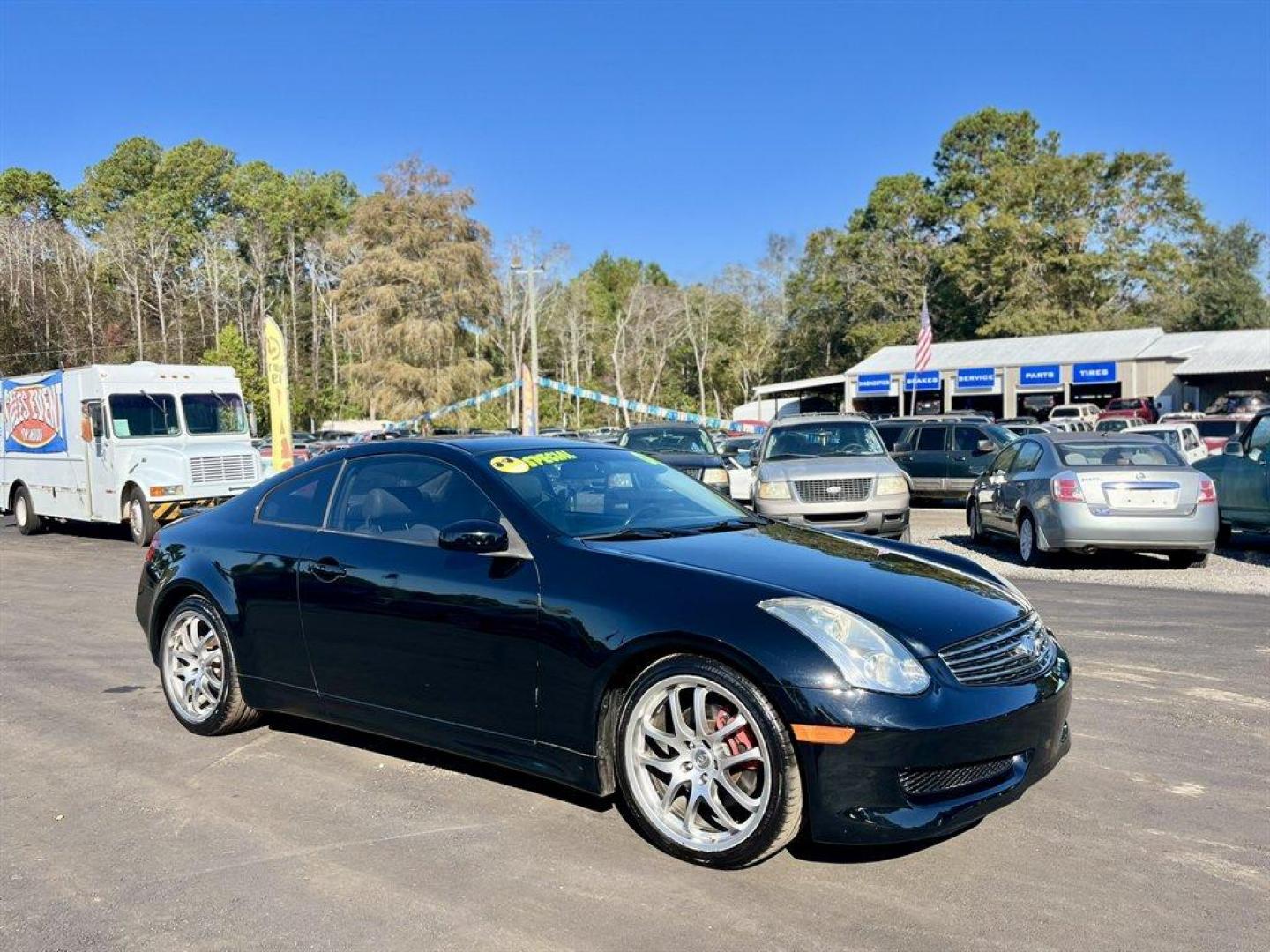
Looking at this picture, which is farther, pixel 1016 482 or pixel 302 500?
pixel 1016 482

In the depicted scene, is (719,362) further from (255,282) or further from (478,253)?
(255,282)

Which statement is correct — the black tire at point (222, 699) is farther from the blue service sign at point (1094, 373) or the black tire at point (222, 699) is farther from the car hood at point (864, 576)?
the blue service sign at point (1094, 373)

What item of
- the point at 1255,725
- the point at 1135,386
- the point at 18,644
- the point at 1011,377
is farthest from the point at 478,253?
the point at 1255,725

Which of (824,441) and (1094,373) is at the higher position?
(1094,373)

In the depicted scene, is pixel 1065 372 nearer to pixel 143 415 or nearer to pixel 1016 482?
pixel 1016 482

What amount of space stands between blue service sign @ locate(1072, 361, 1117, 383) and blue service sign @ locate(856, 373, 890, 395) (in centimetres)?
1001

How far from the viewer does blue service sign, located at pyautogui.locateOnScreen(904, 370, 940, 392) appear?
5347 centimetres

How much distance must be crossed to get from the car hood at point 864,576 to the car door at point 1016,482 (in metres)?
7.65

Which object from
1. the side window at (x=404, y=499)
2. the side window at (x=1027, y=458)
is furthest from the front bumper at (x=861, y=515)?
the side window at (x=404, y=499)

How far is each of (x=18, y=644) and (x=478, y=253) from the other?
168ft

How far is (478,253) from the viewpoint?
5816cm

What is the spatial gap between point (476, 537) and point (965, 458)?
714 inches

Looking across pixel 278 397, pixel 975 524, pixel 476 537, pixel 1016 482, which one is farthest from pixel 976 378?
pixel 476 537

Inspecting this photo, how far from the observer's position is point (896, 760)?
3660 mm
